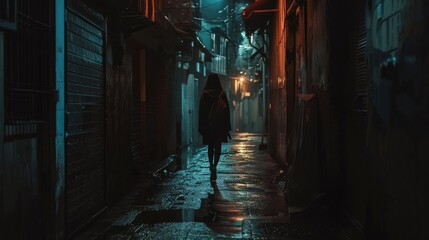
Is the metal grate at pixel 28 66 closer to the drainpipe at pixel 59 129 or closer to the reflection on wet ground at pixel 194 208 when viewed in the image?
the drainpipe at pixel 59 129

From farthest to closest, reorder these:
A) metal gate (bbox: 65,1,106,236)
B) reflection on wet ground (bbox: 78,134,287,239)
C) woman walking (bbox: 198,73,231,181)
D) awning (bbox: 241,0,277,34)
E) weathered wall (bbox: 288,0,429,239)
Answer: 1. awning (bbox: 241,0,277,34)
2. woman walking (bbox: 198,73,231,181)
3. reflection on wet ground (bbox: 78,134,287,239)
4. metal gate (bbox: 65,1,106,236)
5. weathered wall (bbox: 288,0,429,239)

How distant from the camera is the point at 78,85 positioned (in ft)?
21.6

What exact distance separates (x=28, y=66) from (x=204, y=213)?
372cm

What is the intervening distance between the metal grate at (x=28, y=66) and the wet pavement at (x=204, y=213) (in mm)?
2072

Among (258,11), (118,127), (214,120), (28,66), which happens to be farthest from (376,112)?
(258,11)

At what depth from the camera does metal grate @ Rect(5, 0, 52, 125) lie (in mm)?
4660

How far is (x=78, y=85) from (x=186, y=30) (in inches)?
449

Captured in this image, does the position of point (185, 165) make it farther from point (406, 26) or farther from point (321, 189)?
point (406, 26)

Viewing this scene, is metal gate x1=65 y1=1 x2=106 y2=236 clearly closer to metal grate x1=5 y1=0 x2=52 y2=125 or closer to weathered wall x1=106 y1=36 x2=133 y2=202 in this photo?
weathered wall x1=106 y1=36 x2=133 y2=202

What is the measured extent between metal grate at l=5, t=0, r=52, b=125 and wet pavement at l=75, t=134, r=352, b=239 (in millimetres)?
2072

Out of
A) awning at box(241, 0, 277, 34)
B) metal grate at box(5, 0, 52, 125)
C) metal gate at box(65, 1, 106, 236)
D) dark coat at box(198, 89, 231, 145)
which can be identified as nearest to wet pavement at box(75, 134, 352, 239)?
metal gate at box(65, 1, 106, 236)

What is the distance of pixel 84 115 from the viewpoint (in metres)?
6.89

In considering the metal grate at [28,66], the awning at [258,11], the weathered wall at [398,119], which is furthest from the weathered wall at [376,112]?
the awning at [258,11]

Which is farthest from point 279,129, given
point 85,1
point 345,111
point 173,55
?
point 85,1
